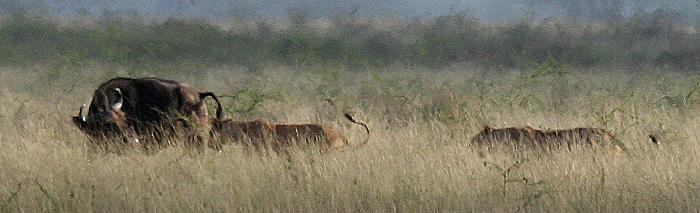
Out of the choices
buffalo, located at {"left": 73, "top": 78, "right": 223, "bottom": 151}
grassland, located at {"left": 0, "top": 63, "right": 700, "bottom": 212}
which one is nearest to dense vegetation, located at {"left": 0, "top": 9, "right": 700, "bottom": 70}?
grassland, located at {"left": 0, "top": 63, "right": 700, "bottom": 212}

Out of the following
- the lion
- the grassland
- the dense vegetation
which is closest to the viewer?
the grassland

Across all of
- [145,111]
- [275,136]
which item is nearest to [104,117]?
[145,111]

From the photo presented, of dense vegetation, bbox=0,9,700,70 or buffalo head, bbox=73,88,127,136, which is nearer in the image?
buffalo head, bbox=73,88,127,136

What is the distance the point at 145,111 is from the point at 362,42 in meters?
14.8

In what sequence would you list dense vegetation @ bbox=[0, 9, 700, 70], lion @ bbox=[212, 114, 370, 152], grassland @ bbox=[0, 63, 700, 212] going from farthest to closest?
dense vegetation @ bbox=[0, 9, 700, 70], lion @ bbox=[212, 114, 370, 152], grassland @ bbox=[0, 63, 700, 212]

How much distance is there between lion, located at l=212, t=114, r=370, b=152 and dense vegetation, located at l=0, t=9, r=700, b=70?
37.7 feet

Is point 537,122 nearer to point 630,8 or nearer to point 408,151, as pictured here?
point 408,151

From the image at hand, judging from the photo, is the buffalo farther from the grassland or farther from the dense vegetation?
the dense vegetation

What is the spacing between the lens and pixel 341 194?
6754mm

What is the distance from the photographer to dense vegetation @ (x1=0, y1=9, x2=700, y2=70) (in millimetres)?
21641

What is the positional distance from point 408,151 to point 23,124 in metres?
3.51

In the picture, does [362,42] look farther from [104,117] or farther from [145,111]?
[104,117]

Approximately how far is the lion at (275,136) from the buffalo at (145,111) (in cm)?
15

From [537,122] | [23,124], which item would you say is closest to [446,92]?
[537,122]
